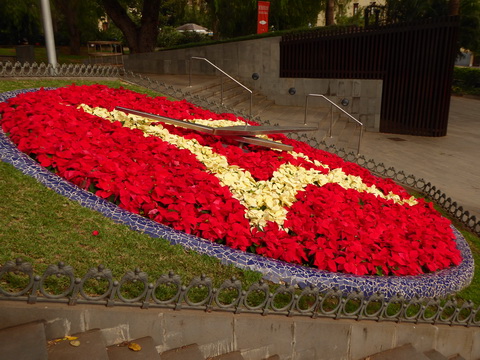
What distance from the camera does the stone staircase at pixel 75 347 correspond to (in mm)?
2693

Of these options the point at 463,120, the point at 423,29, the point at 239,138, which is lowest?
the point at 463,120

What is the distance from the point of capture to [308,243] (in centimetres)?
461

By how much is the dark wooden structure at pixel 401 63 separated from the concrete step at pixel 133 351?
13.5 meters

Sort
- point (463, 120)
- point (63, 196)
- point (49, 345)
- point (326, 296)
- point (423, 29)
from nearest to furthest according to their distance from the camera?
point (49, 345), point (326, 296), point (63, 196), point (423, 29), point (463, 120)

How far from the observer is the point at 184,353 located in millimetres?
3338

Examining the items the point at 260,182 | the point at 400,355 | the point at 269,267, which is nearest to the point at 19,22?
the point at 260,182

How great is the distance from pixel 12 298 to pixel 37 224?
116 centimetres

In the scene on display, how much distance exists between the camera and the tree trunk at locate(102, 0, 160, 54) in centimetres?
1752

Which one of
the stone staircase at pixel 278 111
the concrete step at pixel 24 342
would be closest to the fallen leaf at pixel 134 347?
the concrete step at pixel 24 342

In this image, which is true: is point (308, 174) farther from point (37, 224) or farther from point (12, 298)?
point (12, 298)

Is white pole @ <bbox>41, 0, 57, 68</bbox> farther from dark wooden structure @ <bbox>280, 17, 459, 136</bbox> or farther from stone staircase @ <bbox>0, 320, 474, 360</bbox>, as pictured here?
stone staircase @ <bbox>0, 320, 474, 360</bbox>

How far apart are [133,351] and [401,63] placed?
45.2 ft

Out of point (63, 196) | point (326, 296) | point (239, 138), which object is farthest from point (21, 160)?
point (326, 296)

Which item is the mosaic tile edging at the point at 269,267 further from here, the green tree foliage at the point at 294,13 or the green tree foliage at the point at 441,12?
the green tree foliage at the point at 441,12
